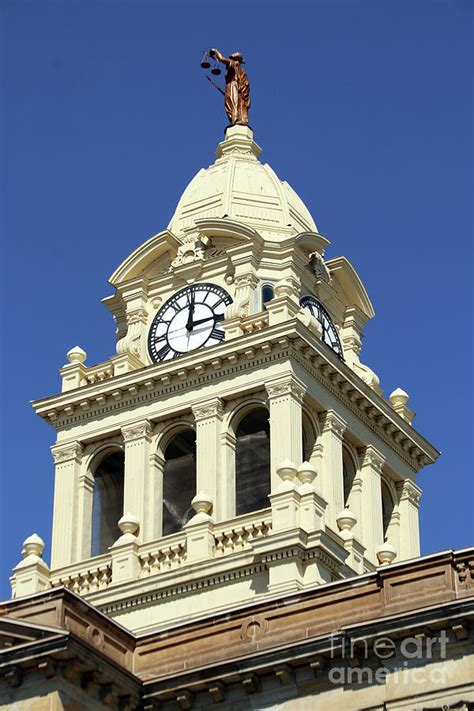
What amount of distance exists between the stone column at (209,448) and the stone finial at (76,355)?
528 centimetres

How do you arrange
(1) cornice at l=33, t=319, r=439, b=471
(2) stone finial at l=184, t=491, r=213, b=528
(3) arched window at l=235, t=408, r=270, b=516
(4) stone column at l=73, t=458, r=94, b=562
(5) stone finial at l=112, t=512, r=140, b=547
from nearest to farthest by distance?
(2) stone finial at l=184, t=491, r=213, b=528
(5) stone finial at l=112, t=512, r=140, b=547
(3) arched window at l=235, t=408, r=270, b=516
(1) cornice at l=33, t=319, r=439, b=471
(4) stone column at l=73, t=458, r=94, b=562

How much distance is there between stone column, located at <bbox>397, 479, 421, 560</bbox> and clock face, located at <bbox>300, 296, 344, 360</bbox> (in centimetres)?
458

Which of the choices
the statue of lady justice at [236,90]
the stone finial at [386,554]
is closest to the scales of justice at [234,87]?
the statue of lady justice at [236,90]

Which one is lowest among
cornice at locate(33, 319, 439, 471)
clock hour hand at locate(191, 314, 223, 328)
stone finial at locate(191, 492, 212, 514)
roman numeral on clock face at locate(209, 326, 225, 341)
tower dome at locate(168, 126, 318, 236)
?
stone finial at locate(191, 492, 212, 514)

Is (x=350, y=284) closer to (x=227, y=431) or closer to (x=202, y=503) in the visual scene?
(x=227, y=431)

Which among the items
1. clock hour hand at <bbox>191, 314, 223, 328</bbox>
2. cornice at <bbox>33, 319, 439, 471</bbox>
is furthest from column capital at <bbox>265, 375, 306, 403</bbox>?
clock hour hand at <bbox>191, 314, 223, 328</bbox>

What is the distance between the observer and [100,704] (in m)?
40.1

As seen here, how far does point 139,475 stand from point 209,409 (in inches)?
110

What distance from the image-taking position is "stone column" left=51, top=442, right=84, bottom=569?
5931 centimetres

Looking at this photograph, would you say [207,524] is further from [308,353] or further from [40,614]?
[40,614]

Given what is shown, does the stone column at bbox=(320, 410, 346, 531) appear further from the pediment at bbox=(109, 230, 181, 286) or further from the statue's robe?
the statue's robe

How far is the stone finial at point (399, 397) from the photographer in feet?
211

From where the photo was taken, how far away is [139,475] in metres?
59.1

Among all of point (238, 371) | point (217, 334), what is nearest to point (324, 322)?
point (217, 334)
